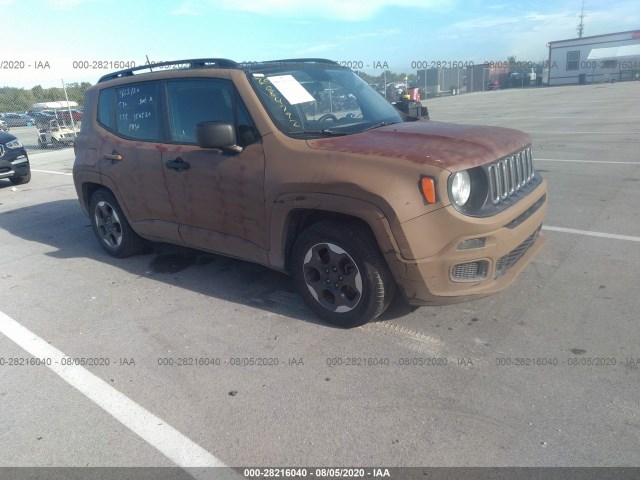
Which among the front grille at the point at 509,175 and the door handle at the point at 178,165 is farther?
the door handle at the point at 178,165

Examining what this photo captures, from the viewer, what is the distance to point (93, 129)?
5.39 m

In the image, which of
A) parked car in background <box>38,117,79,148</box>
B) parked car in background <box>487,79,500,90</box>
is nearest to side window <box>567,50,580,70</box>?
parked car in background <box>487,79,500,90</box>

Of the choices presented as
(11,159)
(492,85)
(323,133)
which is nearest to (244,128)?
(323,133)

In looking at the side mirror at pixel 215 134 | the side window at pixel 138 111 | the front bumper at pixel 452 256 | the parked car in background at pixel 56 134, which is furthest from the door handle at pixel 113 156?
the parked car in background at pixel 56 134

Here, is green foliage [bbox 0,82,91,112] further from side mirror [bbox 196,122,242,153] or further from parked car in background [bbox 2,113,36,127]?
side mirror [bbox 196,122,242,153]

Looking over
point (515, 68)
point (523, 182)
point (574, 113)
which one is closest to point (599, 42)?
point (515, 68)

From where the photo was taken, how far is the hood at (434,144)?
10.4ft

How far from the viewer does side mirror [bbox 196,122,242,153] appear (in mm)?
3637

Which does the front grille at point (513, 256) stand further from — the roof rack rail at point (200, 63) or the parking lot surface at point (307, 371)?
the roof rack rail at point (200, 63)

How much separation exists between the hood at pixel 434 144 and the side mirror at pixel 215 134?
0.60 meters

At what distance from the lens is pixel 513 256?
3.54 meters

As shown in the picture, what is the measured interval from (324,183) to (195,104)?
163cm

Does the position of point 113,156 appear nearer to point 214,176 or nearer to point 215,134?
point 214,176

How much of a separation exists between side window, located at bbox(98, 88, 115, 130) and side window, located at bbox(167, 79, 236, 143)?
1.09m
